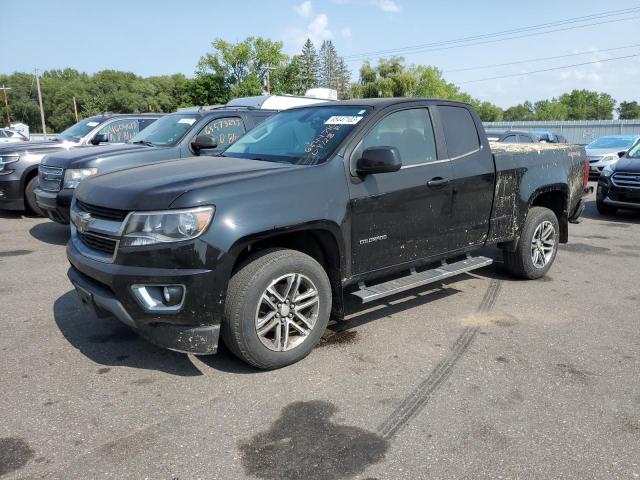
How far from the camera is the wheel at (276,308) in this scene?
3.39 m

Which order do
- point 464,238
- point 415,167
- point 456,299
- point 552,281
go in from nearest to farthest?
point 415,167
point 464,238
point 456,299
point 552,281

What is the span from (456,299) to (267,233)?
2.61 meters

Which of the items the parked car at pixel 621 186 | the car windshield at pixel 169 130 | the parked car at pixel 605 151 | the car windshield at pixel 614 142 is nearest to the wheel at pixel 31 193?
the car windshield at pixel 169 130

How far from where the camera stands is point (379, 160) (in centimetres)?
382

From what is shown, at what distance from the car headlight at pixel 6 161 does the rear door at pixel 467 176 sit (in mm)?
7827

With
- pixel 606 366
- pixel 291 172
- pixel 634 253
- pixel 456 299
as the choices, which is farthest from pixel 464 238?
pixel 634 253

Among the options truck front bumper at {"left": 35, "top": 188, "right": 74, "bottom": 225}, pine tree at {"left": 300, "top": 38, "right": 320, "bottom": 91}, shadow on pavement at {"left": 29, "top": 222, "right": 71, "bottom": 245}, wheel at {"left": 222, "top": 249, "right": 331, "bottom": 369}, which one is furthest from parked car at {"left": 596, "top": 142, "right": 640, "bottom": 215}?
pine tree at {"left": 300, "top": 38, "right": 320, "bottom": 91}

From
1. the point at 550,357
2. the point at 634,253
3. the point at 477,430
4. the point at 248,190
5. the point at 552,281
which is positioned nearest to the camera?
the point at 477,430

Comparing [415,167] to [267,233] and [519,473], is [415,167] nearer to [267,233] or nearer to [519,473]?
[267,233]

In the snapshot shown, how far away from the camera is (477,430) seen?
2955mm

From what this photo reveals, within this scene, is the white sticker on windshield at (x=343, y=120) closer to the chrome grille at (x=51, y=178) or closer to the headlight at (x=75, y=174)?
the headlight at (x=75, y=174)

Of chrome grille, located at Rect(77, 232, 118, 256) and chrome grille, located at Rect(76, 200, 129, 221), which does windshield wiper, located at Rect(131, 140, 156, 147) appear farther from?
chrome grille, located at Rect(77, 232, 118, 256)

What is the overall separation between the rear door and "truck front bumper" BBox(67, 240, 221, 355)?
8.01 ft

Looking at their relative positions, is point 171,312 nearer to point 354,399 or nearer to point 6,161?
point 354,399
